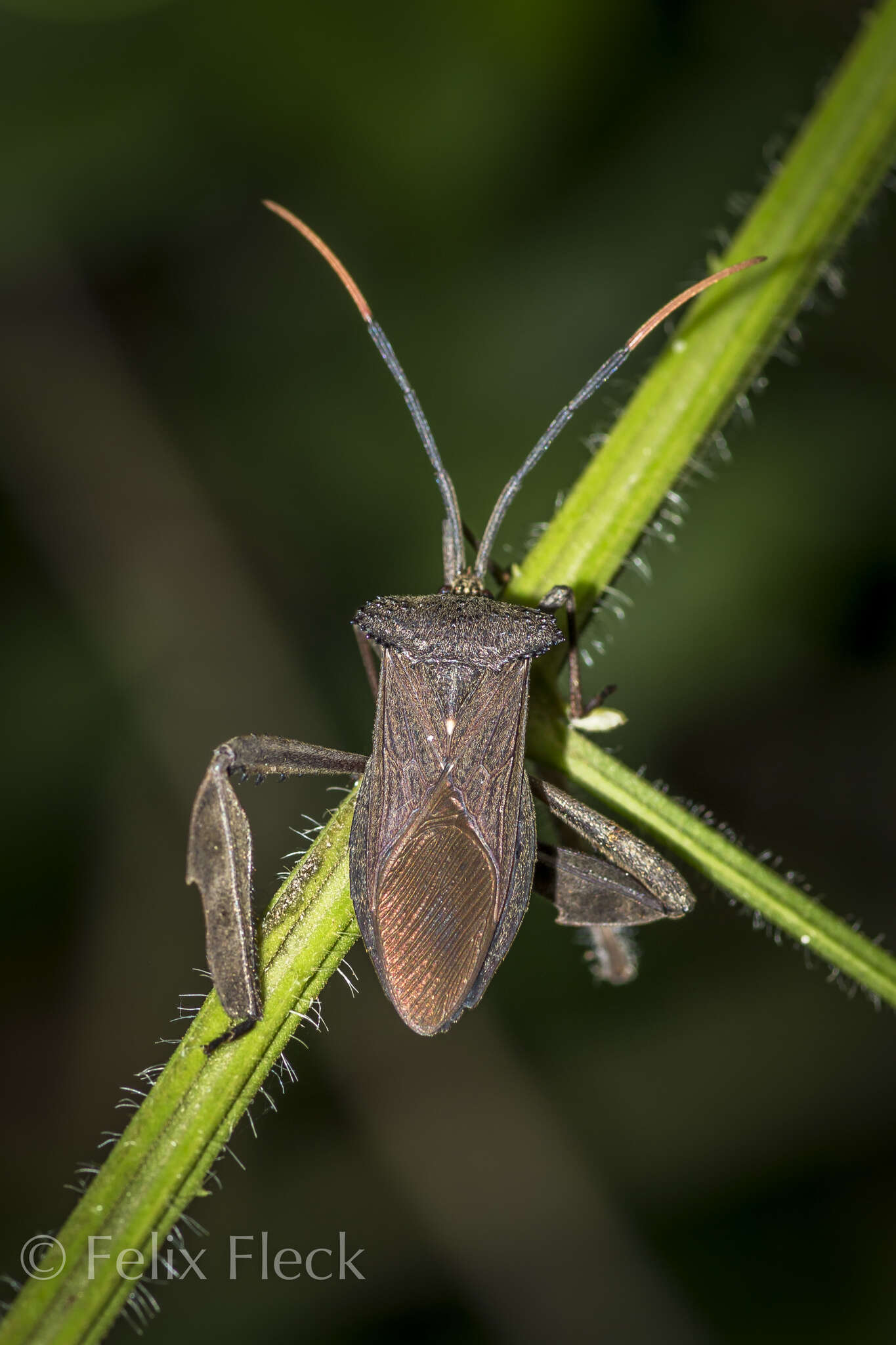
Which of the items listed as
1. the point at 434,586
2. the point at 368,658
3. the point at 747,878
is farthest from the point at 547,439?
the point at 747,878

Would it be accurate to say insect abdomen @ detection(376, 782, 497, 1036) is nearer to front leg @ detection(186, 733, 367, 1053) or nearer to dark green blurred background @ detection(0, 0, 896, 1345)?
front leg @ detection(186, 733, 367, 1053)

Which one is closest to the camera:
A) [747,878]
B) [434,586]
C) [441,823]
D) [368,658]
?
[747,878]

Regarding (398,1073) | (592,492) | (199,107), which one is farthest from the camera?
(398,1073)

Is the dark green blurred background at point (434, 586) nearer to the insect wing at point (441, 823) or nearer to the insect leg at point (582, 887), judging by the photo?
the insect leg at point (582, 887)

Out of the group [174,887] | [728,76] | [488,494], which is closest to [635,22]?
[728,76]

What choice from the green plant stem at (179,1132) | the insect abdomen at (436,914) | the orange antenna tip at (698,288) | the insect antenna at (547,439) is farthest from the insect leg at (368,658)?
the orange antenna tip at (698,288)

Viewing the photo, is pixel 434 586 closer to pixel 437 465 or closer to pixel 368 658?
pixel 368 658

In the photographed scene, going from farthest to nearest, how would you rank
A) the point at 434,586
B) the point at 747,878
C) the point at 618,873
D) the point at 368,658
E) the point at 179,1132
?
the point at 434,586 < the point at 368,658 < the point at 618,873 < the point at 747,878 < the point at 179,1132

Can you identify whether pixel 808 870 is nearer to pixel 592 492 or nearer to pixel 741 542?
pixel 741 542
